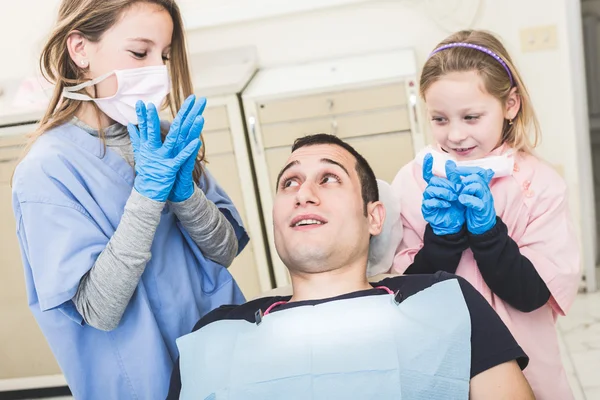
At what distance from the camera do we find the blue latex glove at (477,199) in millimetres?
1445

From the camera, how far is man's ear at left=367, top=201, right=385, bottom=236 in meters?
1.72

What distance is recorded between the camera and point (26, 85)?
3273mm

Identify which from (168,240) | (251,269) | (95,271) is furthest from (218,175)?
(95,271)

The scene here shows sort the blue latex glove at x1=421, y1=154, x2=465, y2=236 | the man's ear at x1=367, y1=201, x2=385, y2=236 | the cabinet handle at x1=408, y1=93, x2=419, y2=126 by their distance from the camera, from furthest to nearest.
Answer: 1. the cabinet handle at x1=408, y1=93, x2=419, y2=126
2. the man's ear at x1=367, y1=201, x2=385, y2=236
3. the blue latex glove at x1=421, y1=154, x2=465, y2=236

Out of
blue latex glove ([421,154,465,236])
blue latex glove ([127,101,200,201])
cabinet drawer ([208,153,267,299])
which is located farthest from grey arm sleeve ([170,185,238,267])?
cabinet drawer ([208,153,267,299])

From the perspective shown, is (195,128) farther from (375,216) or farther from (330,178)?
(375,216)

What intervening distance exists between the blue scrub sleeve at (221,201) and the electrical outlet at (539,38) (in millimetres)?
1715

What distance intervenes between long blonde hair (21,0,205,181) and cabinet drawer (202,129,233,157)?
1.20 m

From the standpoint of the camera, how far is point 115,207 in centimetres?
157

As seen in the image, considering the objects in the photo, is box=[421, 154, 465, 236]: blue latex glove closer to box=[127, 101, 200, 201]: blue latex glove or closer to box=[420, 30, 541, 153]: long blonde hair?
box=[420, 30, 541, 153]: long blonde hair

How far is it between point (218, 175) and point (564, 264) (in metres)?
1.68

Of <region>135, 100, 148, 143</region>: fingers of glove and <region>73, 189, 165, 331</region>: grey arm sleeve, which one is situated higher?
<region>135, 100, 148, 143</region>: fingers of glove

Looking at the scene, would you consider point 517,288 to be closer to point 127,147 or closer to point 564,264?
point 564,264

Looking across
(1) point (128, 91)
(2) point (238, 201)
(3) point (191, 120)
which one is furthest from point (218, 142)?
(3) point (191, 120)
